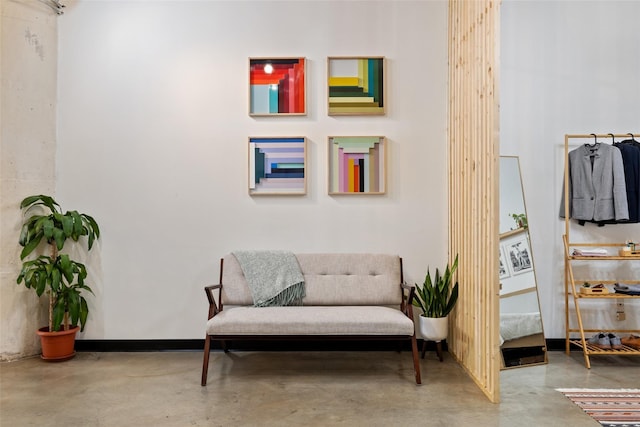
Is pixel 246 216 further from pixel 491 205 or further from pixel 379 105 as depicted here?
pixel 491 205

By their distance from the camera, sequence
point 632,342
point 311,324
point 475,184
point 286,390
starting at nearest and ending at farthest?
point 286,390, point 311,324, point 475,184, point 632,342

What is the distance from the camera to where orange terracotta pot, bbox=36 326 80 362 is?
3.70 m

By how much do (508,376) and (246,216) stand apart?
8.42ft

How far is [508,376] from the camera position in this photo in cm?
345

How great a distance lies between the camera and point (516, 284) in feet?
12.8

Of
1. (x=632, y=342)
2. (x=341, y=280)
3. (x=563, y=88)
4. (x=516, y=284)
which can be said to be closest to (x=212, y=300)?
(x=341, y=280)

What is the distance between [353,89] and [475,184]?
1.47 metres

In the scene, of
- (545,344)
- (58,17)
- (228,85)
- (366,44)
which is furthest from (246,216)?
(545,344)

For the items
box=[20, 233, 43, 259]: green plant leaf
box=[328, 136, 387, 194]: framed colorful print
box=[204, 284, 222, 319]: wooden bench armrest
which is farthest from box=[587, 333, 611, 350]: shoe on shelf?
box=[20, 233, 43, 259]: green plant leaf

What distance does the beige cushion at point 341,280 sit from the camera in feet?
12.4

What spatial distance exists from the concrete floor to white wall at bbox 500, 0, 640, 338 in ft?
4.22

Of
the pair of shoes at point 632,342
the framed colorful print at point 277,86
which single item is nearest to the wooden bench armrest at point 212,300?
the framed colorful print at point 277,86

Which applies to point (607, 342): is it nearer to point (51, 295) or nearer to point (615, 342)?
point (615, 342)

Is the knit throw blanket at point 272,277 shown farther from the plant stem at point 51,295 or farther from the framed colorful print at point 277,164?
the plant stem at point 51,295
